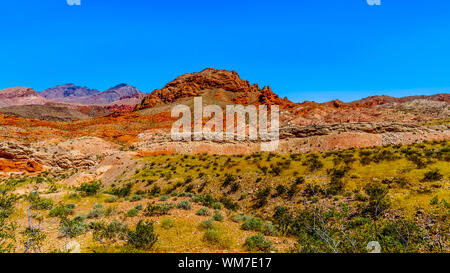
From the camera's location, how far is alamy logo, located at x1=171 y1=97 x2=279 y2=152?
29.9 metres

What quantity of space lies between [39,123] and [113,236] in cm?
6121

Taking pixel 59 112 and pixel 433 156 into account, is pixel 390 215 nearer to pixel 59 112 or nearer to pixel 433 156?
pixel 433 156

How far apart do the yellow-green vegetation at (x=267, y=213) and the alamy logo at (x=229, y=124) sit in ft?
46.3

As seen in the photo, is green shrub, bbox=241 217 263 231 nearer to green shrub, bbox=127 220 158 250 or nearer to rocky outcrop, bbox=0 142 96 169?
green shrub, bbox=127 220 158 250

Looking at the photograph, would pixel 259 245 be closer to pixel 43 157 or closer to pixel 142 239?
pixel 142 239

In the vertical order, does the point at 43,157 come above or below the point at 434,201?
below

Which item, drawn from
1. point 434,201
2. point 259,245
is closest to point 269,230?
point 259,245

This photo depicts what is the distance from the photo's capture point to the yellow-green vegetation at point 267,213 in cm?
578

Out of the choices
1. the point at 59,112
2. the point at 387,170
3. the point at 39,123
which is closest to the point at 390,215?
the point at 387,170

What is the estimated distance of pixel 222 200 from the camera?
12148mm

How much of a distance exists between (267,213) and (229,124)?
39.8 meters

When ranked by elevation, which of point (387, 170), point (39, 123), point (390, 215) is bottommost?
point (390, 215)

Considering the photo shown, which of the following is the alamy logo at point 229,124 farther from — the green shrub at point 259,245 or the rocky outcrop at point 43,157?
the green shrub at point 259,245

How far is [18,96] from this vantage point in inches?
7215
